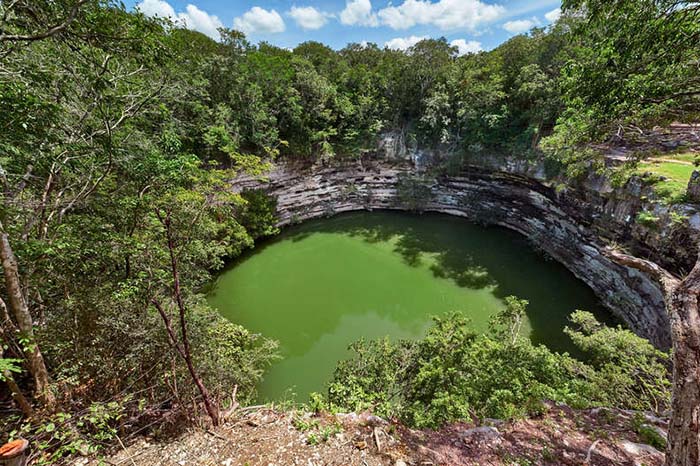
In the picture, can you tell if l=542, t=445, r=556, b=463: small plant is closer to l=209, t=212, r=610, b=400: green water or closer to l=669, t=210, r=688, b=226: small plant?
l=209, t=212, r=610, b=400: green water

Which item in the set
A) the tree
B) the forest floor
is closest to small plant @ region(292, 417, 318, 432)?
the forest floor

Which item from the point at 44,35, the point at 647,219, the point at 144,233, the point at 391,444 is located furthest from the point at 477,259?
the point at 44,35

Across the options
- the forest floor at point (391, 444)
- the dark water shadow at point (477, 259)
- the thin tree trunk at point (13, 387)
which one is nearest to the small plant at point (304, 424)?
the forest floor at point (391, 444)

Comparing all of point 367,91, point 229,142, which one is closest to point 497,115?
point 367,91

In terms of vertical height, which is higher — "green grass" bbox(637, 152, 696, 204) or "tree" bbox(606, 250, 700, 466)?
"green grass" bbox(637, 152, 696, 204)

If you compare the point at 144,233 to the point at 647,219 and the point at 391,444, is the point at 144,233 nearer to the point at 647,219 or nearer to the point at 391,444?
the point at 391,444

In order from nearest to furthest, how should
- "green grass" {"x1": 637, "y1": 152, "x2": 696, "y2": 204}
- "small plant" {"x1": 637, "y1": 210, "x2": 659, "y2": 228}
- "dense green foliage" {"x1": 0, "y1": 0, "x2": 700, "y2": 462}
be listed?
"dense green foliage" {"x1": 0, "y1": 0, "x2": 700, "y2": 462} → "green grass" {"x1": 637, "y1": 152, "x2": 696, "y2": 204} → "small plant" {"x1": 637, "y1": 210, "x2": 659, "y2": 228}
